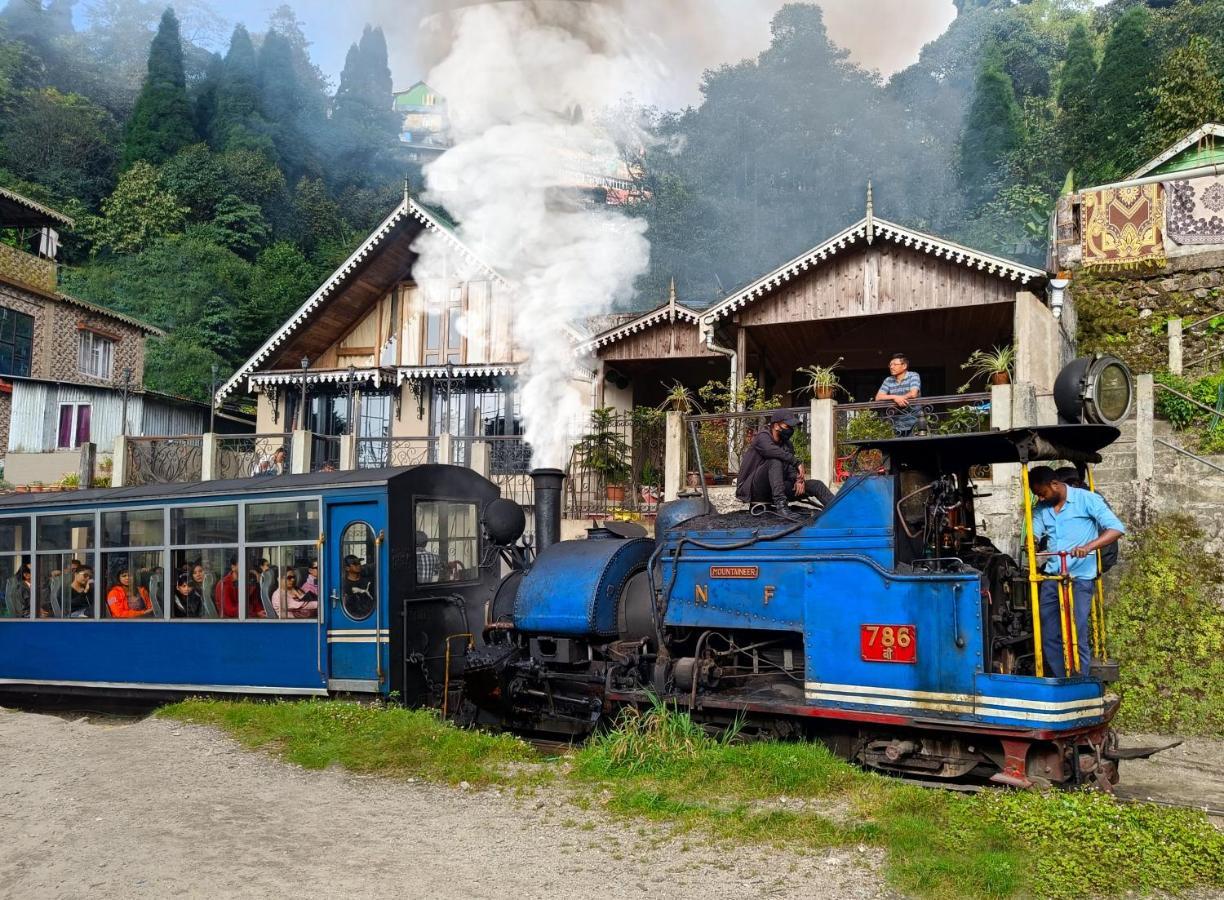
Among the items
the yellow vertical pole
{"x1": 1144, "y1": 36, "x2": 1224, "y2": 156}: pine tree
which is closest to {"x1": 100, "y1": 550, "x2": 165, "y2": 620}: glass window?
the yellow vertical pole

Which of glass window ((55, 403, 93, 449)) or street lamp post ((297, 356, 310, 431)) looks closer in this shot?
street lamp post ((297, 356, 310, 431))

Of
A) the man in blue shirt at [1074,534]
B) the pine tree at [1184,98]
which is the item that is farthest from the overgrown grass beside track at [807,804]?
the pine tree at [1184,98]

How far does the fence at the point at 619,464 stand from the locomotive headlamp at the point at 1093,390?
9459 millimetres

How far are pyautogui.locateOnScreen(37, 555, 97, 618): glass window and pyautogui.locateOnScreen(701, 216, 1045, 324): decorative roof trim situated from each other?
408 inches

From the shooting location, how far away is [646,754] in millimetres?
7410

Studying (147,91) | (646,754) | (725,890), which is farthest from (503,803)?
(147,91)

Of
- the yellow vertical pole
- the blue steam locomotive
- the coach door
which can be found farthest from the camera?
the coach door

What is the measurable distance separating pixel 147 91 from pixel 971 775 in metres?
55.4

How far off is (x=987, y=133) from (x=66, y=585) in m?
36.6

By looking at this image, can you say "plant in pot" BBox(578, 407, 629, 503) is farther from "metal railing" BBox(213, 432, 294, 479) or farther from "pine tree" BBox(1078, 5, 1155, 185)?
"pine tree" BBox(1078, 5, 1155, 185)

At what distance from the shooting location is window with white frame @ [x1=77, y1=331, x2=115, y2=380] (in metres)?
31.4

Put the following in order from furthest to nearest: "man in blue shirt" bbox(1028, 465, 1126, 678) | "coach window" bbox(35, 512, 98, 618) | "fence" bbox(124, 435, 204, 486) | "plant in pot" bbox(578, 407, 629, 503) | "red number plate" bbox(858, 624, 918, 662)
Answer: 1. "fence" bbox(124, 435, 204, 486)
2. "plant in pot" bbox(578, 407, 629, 503)
3. "coach window" bbox(35, 512, 98, 618)
4. "red number plate" bbox(858, 624, 918, 662)
5. "man in blue shirt" bbox(1028, 465, 1126, 678)

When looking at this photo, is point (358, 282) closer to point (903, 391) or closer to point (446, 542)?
point (446, 542)

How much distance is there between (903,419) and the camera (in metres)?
12.5
